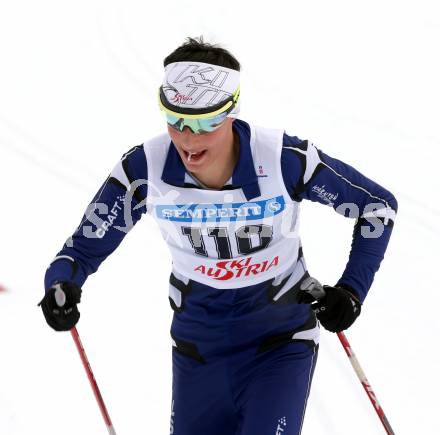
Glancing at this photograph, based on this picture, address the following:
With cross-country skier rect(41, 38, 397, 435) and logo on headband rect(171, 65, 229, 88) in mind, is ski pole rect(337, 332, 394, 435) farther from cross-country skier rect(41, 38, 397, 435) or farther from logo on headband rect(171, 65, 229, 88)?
logo on headband rect(171, 65, 229, 88)

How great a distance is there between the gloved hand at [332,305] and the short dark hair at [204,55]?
790mm

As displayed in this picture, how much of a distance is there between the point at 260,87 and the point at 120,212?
4635mm

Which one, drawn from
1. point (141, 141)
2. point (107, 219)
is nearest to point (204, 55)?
point (107, 219)

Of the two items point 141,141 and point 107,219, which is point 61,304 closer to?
point 107,219

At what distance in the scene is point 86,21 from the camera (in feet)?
27.9

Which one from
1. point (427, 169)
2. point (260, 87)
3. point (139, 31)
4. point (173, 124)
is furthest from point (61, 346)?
point (139, 31)

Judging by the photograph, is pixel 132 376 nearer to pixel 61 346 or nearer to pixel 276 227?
pixel 61 346

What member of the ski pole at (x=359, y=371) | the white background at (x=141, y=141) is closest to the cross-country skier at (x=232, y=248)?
the ski pole at (x=359, y=371)

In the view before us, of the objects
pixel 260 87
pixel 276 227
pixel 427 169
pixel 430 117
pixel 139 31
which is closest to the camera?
pixel 276 227

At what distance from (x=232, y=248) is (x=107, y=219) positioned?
0.45 meters

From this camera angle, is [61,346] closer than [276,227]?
No

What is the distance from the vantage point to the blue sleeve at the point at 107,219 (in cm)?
278

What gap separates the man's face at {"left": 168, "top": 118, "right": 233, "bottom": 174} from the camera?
2537 millimetres

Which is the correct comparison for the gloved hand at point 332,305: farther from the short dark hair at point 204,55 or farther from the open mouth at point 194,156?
the short dark hair at point 204,55
